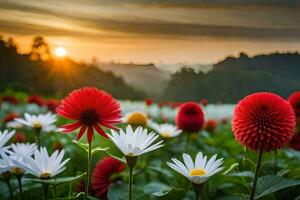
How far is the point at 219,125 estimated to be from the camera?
267cm

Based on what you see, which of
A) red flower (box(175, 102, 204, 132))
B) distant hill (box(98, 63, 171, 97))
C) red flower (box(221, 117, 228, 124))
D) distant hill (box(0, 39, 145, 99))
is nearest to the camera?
red flower (box(175, 102, 204, 132))

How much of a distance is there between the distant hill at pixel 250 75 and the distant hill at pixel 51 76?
1.29ft

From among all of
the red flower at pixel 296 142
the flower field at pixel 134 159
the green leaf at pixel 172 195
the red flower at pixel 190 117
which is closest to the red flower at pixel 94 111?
the flower field at pixel 134 159

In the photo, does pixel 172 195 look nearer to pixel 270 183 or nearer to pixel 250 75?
pixel 270 183

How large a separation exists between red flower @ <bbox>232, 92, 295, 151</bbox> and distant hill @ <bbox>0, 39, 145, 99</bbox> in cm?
147

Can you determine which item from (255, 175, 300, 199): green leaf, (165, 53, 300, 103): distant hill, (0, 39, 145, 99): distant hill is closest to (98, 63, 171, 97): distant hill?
(165, 53, 300, 103): distant hill

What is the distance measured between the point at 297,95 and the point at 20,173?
0.39 metres

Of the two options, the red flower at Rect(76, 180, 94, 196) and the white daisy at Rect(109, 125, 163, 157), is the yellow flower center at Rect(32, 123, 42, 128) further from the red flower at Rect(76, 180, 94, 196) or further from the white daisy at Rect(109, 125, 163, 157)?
the white daisy at Rect(109, 125, 163, 157)

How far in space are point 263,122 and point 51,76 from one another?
2.25 m

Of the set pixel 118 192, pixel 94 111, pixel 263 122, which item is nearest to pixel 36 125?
pixel 118 192

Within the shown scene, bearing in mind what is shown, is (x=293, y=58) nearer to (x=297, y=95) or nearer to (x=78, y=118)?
(x=297, y=95)

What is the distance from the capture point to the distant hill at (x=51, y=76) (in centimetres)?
230

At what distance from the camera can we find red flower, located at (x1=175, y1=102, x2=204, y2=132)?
1156 mm

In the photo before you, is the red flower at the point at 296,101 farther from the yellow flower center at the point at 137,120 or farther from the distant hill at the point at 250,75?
the distant hill at the point at 250,75
